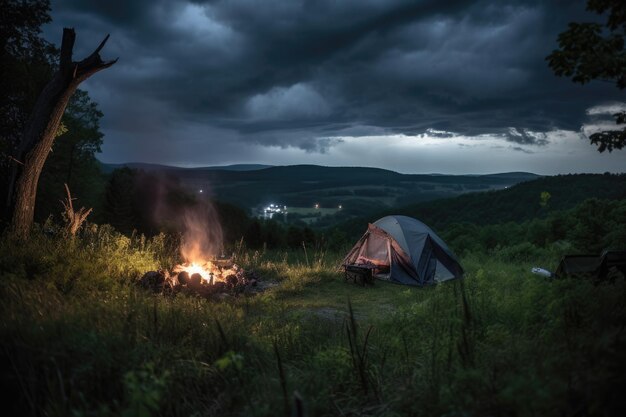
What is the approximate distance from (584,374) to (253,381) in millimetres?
2491

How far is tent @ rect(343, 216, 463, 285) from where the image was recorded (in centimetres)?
1312

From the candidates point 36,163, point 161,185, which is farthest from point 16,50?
point 161,185

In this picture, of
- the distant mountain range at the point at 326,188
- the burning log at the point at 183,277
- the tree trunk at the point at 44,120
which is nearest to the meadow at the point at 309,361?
the tree trunk at the point at 44,120

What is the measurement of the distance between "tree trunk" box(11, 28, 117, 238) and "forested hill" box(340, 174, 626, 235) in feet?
134

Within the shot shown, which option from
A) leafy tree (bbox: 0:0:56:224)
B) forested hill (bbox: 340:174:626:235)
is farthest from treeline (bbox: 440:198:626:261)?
forested hill (bbox: 340:174:626:235)

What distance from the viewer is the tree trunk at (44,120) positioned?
8.41 m

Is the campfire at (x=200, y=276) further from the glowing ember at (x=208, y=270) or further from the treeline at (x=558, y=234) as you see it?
the treeline at (x=558, y=234)

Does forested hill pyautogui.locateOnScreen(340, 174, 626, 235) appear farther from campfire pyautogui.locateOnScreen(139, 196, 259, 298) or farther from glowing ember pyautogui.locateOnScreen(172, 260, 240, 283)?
glowing ember pyautogui.locateOnScreen(172, 260, 240, 283)

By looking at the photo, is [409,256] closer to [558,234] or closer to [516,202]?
[558,234]

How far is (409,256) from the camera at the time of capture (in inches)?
518

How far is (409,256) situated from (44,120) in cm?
1053

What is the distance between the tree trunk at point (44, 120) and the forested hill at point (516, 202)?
134 ft

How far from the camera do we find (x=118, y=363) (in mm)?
3404

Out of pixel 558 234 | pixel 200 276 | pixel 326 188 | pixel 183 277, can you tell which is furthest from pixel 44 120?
pixel 326 188
